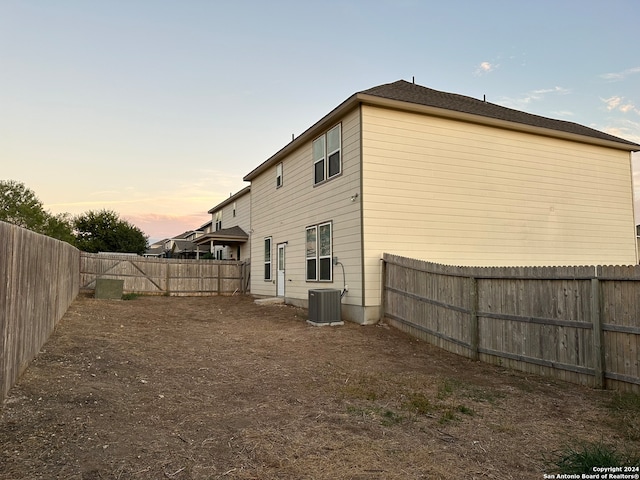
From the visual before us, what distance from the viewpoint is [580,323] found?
593 centimetres

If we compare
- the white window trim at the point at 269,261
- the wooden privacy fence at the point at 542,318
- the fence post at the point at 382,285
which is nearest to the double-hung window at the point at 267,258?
the white window trim at the point at 269,261

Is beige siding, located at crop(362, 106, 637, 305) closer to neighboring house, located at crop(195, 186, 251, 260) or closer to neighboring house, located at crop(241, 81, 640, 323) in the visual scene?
neighboring house, located at crop(241, 81, 640, 323)

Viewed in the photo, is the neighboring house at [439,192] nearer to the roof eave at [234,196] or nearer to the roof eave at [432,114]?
the roof eave at [432,114]

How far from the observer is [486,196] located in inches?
503

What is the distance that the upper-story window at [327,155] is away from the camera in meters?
12.4

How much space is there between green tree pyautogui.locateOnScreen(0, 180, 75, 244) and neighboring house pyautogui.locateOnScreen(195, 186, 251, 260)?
14.6 metres

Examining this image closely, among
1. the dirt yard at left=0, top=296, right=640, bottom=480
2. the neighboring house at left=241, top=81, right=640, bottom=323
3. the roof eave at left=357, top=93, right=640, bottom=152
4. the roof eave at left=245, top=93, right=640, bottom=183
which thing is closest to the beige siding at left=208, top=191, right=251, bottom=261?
the neighboring house at left=241, top=81, right=640, bottom=323

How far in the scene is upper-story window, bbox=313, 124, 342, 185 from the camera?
12438 millimetres

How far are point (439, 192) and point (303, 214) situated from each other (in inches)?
191

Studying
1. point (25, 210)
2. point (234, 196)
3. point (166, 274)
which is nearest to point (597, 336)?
point (166, 274)

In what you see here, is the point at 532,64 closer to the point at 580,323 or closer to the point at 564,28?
the point at 564,28

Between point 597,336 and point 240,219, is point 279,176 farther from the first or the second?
point 597,336

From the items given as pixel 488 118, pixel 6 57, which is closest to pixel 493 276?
pixel 488 118

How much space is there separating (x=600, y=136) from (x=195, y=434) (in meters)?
16.4
